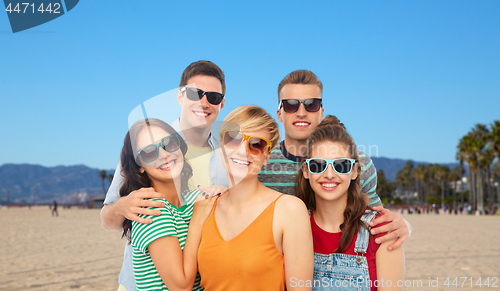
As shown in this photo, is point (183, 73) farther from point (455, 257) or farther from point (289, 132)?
point (455, 257)

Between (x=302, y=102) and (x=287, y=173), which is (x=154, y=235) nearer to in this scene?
(x=287, y=173)

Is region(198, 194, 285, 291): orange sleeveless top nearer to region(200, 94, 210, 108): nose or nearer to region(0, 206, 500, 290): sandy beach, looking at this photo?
region(200, 94, 210, 108): nose

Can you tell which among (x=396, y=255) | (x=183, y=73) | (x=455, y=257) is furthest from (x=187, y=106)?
(x=455, y=257)

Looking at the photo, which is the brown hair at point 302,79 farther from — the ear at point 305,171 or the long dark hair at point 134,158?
the long dark hair at point 134,158

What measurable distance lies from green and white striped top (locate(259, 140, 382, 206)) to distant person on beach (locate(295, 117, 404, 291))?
1.86 feet

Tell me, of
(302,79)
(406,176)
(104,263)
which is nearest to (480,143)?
(104,263)

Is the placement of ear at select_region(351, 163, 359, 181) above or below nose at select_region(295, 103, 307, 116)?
below

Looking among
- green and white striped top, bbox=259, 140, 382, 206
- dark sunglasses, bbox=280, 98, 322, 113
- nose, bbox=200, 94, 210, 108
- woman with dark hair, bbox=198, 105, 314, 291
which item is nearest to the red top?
woman with dark hair, bbox=198, 105, 314, 291

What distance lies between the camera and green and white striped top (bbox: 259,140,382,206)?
3.63 meters

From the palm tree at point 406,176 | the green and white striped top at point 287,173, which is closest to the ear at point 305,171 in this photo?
the green and white striped top at point 287,173

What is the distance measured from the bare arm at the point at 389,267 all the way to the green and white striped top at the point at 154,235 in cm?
137

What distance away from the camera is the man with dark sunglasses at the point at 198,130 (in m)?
3.35

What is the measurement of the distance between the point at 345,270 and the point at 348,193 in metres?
0.64

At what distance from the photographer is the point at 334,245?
2807mm
